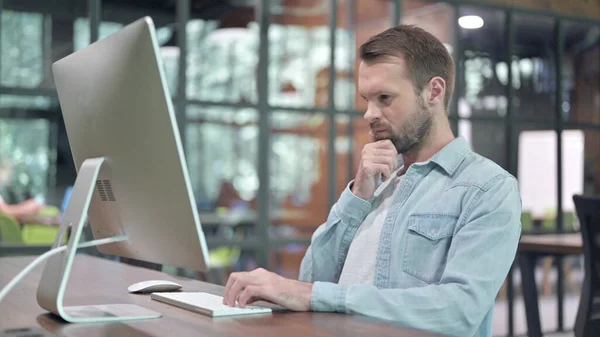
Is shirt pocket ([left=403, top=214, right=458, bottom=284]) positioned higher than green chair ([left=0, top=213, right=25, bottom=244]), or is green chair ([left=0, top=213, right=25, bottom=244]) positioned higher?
shirt pocket ([left=403, top=214, right=458, bottom=284])

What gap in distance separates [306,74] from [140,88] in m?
4.24

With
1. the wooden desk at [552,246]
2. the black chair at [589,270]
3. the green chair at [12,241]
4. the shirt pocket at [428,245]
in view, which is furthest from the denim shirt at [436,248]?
the green chair at [12,241]

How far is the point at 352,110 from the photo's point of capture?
18.5 ft

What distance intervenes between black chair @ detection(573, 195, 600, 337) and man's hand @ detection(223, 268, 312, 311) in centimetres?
186

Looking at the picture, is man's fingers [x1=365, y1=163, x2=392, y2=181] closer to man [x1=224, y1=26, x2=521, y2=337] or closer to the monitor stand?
man [x1=224, y1=26, x2=521, y2=337]

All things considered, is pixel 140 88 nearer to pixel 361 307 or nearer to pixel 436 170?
pixel 361 307

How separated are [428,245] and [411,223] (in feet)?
0.23

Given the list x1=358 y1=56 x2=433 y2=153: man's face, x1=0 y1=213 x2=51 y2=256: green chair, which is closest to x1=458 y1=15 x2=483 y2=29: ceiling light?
x1=0 y1=213 x2=51 y2=256: green chair

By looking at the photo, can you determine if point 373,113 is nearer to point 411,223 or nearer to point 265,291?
point 411,223

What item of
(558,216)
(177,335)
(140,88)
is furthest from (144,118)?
(558,216)

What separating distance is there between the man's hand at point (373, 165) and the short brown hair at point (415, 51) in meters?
0.17

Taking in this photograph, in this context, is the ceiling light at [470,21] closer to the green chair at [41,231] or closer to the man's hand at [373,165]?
the green chair at [41,231]

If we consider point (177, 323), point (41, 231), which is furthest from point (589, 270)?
point (41, 231)

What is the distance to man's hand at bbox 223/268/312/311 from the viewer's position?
4.92ft
